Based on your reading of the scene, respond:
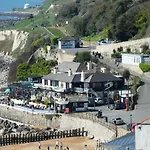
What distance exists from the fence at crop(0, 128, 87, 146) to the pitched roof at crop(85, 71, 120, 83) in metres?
7.13

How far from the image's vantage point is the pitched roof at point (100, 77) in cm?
4041

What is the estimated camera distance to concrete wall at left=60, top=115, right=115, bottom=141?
3183cm

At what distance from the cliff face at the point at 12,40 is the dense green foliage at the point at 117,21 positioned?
35.9ft

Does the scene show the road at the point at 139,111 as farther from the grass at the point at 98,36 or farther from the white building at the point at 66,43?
the grass at the point at 98,36

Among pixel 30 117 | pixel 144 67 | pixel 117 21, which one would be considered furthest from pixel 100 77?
pixel 117 21

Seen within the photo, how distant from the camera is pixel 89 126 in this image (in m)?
33.6

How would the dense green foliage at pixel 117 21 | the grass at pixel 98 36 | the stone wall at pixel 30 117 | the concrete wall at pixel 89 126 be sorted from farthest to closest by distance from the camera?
→ the grass at pixel 98 36 < the dense green foliage at pixel 117 21 < the stone wall at pixel 30 117 < the concrete wall at pixel 89 126

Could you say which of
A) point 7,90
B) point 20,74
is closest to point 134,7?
point 20,74

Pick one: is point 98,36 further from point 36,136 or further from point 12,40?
point 36,136

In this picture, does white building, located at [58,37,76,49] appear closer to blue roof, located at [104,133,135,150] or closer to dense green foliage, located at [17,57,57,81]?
dense green foliage, located at [17,57,57,81]

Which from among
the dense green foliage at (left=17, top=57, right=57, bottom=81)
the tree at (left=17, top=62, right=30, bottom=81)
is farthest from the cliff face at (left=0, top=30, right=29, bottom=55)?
the tree at (left=17, top=62, right=30, bottom=81)

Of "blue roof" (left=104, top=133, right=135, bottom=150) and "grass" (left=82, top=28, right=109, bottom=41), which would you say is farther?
"grass" (left=82, top=28, right=109, bottom=41)

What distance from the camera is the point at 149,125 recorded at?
19156 mm

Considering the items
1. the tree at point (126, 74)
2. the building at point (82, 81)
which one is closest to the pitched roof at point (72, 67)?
the building at point (82, 81)
